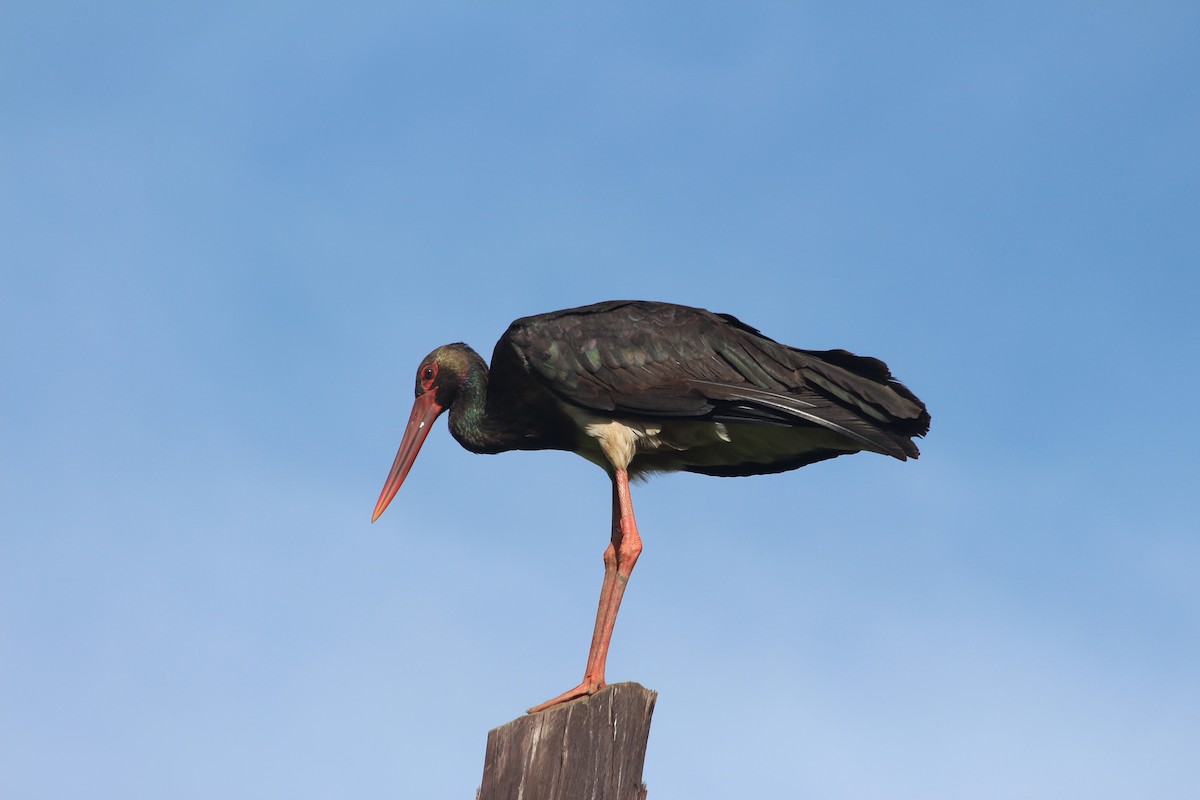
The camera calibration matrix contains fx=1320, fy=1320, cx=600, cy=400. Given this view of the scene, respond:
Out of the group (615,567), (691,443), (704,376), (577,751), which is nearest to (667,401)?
(704,376)

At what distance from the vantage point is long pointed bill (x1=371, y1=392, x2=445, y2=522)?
26.6ft

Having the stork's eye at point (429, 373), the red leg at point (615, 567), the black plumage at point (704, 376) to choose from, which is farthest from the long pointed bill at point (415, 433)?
the red leg at point (615, 567)

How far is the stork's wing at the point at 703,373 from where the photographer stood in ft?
21.7

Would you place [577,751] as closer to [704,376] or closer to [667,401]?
[667,401]

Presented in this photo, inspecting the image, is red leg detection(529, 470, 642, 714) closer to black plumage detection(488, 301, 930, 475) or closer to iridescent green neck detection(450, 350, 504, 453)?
black plumage detection(488, 301, 930, 475)

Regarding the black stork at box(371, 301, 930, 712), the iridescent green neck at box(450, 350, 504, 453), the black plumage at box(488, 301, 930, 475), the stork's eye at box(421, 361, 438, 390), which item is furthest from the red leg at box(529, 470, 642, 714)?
the stork's eye at box(421, 361, 438, 390)

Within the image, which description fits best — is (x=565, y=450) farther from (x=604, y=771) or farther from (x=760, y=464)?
(x=604, y=771)

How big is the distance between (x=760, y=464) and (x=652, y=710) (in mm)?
3404

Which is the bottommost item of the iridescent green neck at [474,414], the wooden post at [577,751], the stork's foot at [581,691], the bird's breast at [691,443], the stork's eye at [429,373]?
the wooden post at [577,751]

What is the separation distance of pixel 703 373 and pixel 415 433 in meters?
2.11

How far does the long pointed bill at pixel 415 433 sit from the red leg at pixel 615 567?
1519 mm

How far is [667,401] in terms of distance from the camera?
270 inches

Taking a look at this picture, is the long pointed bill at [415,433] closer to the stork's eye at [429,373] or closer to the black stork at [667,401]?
the stork's eye at [429,373]

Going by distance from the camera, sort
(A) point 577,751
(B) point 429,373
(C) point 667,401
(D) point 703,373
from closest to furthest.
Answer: (A) point 577,751 → (C) point 667,401 → (D) point 703,373 → (B) point 429,373
